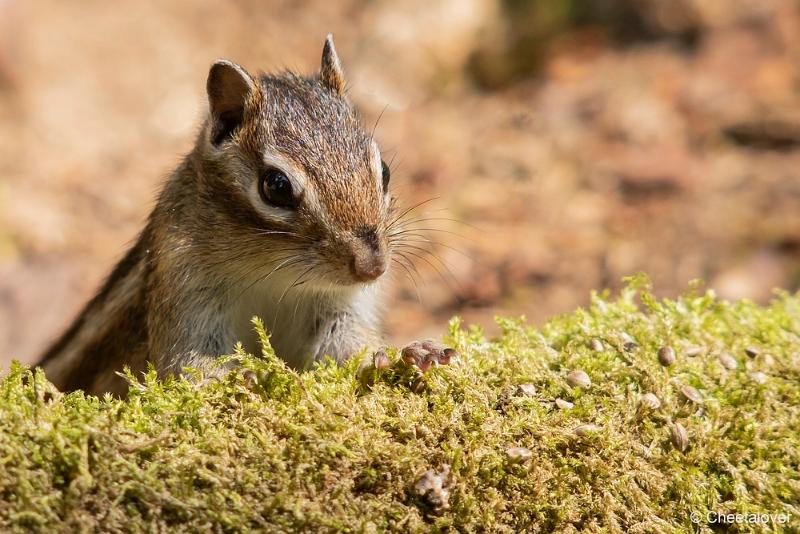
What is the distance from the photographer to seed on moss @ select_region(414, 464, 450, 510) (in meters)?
2.45

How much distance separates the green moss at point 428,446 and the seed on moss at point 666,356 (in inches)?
1.6

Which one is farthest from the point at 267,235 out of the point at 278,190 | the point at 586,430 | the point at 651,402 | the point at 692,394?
the point at 692,394

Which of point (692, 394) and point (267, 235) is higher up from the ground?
point (267, 235)

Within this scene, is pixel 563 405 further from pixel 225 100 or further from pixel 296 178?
pixel 225 100

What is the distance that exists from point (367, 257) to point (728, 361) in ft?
4.70

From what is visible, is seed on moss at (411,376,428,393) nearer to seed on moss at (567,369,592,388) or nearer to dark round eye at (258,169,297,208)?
seed on moss at (567,369,592,388)

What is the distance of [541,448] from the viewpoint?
2635mm

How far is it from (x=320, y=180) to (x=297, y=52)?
9.42m

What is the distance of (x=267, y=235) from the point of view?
3.52 meters

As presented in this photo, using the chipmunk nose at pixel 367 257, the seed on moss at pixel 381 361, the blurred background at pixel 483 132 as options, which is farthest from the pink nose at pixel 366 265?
the blurred background at pixel 483 132

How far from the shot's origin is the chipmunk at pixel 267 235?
3.40 metres

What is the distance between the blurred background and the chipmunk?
2.90 meters

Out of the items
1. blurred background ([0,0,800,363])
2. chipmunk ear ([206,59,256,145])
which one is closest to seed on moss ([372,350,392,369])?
chipmunk ear ([206,59,256,145])

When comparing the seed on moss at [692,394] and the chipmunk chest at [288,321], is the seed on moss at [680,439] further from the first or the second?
the chipmunk chest at [288,321]
